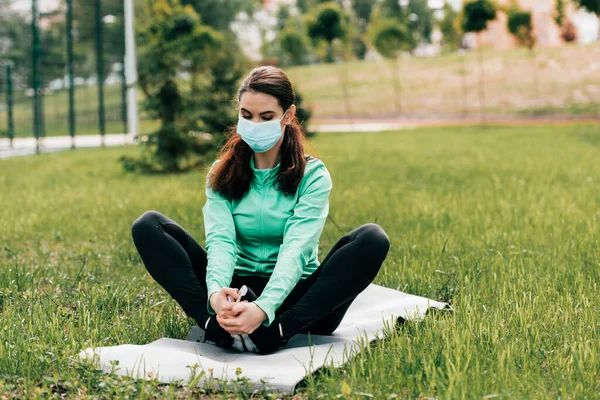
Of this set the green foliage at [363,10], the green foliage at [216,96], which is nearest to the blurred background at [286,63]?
the green foliage at [216,96]

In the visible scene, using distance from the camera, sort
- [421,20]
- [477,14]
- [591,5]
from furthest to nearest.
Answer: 1. [421,20]
2. [477,14]
3. [591,5]

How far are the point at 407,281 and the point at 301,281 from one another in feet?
4.13

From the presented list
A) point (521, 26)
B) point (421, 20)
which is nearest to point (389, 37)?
point (521, 26)

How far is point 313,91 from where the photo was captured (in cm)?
4891

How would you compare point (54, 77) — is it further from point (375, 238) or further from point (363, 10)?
point (363, 10)

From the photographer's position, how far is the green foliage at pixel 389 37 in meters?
35.2

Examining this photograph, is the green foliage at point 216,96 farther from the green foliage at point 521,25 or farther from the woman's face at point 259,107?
the green foliage at point 521,25

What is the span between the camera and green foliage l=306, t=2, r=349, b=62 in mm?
29078

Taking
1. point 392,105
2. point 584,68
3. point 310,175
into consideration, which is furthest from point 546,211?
point 584,68

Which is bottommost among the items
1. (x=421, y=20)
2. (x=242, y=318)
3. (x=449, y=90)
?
(x=449, y=90)

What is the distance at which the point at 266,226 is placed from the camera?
12.4 ft

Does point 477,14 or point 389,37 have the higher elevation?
point 477,14

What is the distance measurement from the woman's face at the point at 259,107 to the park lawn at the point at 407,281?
3.58ft

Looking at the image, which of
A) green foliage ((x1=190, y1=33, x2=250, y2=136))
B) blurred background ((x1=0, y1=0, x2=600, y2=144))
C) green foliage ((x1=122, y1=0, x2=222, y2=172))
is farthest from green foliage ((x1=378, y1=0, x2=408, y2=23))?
green foliage ((x1=122, y1=0, x2=222, y2=172))
